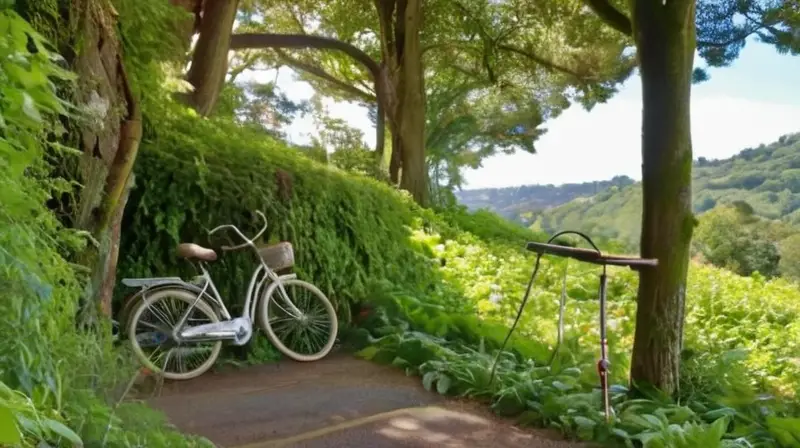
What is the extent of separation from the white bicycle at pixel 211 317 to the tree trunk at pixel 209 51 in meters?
3.27

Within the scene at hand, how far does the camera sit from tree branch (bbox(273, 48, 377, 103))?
19.2 meters

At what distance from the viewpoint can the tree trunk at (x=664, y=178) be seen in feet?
14.2

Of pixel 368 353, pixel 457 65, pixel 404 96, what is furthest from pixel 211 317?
pixel 457 65

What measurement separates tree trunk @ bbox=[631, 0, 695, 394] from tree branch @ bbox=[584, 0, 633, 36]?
75 cm

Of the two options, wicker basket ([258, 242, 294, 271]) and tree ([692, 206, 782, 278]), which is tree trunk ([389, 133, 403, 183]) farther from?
wicker basket ([258, 242, 294, 271])

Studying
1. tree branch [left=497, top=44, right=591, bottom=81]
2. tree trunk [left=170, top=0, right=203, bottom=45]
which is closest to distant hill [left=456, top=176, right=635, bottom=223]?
tree branch [left=497, top=44, right=591, bottom=81]

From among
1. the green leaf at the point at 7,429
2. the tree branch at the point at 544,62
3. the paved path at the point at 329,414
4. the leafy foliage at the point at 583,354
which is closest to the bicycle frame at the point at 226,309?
the paved path at the point at 329,414

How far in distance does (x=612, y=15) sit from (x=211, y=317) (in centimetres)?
383

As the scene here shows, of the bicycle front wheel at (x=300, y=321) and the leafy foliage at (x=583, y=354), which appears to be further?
the bicycle front wheel at (x=300, y=321)

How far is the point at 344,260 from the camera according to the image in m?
6.45

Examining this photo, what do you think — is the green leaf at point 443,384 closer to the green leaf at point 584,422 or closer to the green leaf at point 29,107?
the green leaf at point 584,422

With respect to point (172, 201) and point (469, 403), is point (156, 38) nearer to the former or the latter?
point (172, 201)

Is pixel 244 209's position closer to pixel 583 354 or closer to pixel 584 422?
pixel 583 354

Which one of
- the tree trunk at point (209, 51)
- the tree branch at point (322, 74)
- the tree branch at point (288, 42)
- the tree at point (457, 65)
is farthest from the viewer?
the tree branch at point (322, 74)
